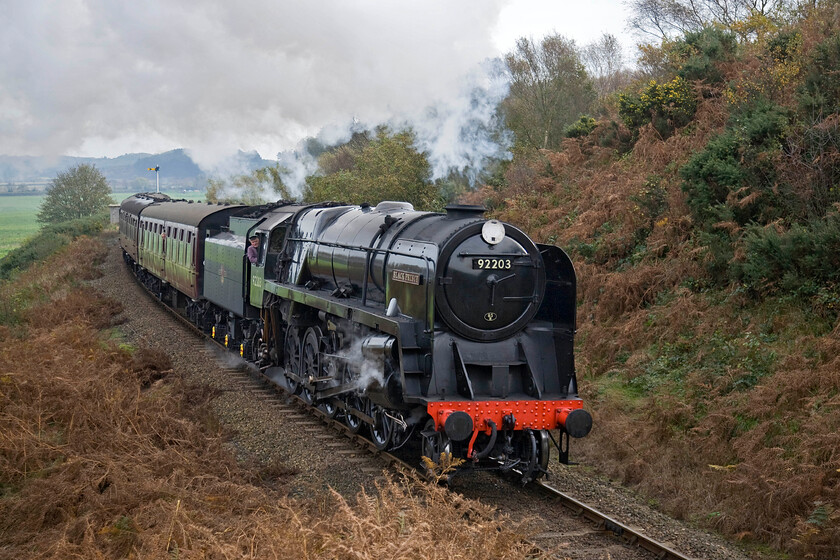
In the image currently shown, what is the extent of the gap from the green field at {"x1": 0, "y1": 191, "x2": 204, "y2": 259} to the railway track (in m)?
41.5

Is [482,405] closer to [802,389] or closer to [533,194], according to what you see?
[802,389]

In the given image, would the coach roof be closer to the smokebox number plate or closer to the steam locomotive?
the steam locomotive

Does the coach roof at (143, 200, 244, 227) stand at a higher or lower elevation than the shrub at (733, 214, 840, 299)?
higher

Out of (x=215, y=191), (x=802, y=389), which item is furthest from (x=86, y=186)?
(x=802, y=389)

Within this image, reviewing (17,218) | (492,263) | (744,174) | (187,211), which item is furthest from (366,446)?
(17,218)

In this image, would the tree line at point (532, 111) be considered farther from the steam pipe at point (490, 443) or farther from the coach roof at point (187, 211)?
the steam pipe at point (490, 443)

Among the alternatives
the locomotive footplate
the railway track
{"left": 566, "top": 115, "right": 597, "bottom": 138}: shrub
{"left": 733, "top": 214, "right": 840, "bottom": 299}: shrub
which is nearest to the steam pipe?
the locomotive footplate

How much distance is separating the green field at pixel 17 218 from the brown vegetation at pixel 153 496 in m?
44.5

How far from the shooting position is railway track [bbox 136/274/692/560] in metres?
6.75

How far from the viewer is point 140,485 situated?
673 centimetres

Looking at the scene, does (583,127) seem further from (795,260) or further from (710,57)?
(795,260)

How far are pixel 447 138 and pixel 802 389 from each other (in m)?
20.1

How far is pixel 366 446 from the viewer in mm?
9562

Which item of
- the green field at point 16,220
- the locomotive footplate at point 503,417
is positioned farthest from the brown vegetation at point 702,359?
the green field at point 16,220
